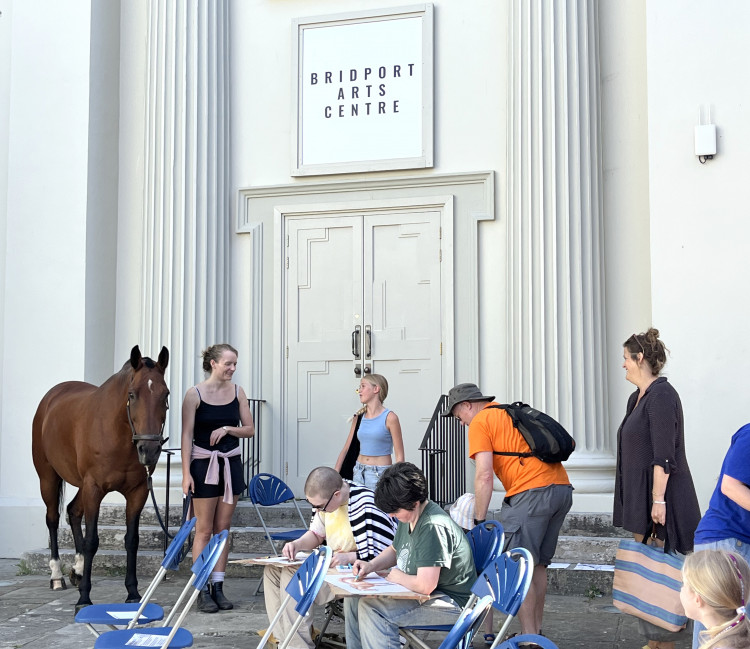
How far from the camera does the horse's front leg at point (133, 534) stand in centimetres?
668

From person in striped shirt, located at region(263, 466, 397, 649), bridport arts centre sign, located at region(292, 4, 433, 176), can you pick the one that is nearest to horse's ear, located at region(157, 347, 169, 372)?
person in striped shirt, located at region(263, 466, 397, 649)

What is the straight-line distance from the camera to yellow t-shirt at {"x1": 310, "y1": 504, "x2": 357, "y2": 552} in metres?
5.17

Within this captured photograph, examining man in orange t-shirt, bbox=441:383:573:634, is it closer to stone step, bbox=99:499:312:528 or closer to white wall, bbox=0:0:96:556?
stone step, bbox=99:499:312:528

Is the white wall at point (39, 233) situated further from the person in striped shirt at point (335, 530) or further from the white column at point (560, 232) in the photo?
the person in striped shirt at point (335, 530)

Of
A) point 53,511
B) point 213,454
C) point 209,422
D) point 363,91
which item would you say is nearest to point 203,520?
point 213,454

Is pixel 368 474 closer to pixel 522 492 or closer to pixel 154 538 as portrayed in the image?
pixel 522 492

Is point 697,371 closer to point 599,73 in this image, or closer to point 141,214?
point 599,73

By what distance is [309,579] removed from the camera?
4047mm

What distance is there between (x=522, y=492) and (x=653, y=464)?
725mm

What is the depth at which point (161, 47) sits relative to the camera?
364 inches

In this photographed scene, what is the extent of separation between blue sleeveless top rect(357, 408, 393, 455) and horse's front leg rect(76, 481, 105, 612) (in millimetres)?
1842

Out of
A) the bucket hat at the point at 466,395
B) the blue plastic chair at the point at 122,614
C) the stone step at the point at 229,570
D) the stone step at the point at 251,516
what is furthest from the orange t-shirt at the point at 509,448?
the stone step at the point at 251,516

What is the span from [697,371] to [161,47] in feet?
18.3

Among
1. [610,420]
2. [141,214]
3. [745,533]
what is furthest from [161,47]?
[745,533]
